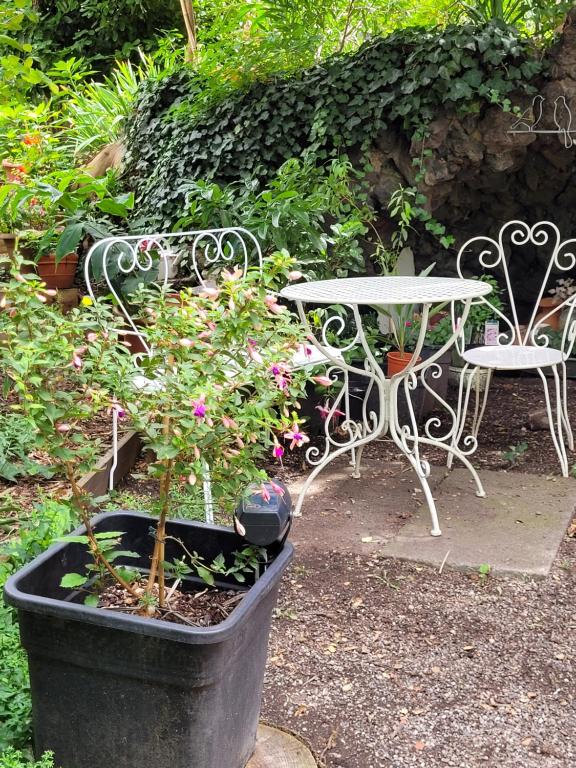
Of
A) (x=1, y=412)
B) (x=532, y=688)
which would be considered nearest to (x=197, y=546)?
(x=532, y=688)

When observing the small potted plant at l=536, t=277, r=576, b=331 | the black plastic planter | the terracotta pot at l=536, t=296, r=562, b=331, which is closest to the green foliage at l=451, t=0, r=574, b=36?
the small potted plant at l=536, t=277, r=576, b=331

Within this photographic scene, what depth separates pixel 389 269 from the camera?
5.32m

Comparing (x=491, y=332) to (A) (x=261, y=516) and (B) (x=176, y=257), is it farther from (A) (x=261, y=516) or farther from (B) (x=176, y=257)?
(A) (x=261, y=516)

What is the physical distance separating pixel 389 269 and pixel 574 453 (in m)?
1.83

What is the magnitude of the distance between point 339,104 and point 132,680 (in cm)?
421

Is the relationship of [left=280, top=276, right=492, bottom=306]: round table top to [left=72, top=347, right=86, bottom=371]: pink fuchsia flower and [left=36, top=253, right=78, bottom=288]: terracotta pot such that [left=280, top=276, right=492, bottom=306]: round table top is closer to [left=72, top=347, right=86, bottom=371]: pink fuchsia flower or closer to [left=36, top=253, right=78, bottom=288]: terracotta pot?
[left=72, top=347, right=86, bottom=371]: pink fuchsia flower

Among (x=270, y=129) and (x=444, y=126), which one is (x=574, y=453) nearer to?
(x=444, y=126)

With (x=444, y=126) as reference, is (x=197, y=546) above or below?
below

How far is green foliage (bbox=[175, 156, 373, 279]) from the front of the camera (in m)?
4.28

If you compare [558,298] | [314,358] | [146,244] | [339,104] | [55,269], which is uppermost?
[339,104]

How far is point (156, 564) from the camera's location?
174 cm

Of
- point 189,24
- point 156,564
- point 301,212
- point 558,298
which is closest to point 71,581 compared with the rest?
point 156,564

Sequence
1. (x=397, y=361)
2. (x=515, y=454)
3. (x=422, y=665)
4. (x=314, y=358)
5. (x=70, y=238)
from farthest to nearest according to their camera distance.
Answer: (x=397, y=361) < (x=70, y=238) < (x=515, y=454) < (x=314, y=358) < (x=422, y=665)

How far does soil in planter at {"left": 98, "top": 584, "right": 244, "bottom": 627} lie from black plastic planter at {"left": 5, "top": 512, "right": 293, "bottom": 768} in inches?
4.3
